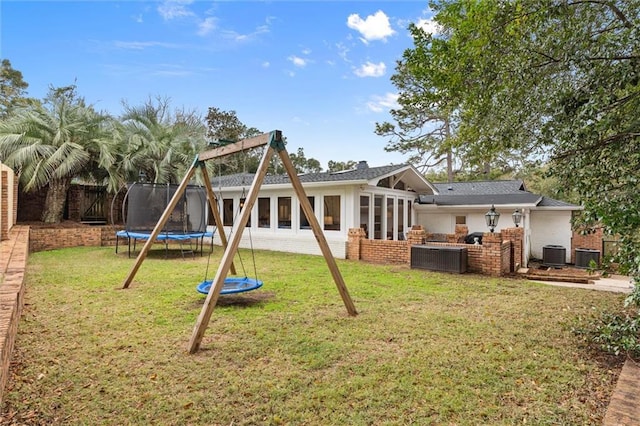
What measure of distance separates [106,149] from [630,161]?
44.9 ft

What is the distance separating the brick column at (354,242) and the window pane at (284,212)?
262cm

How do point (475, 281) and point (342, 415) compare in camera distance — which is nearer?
point (342, 415)

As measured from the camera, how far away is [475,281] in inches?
291

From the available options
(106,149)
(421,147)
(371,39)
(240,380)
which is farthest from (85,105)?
(421,147)

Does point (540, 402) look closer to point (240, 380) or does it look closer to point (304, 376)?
point (304, 376)

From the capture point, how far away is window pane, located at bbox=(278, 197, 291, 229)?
40.0 feet

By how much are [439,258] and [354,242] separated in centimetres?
270

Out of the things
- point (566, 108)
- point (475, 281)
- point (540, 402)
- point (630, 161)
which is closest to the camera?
point (540, 402)

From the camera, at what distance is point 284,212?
12.3 meters

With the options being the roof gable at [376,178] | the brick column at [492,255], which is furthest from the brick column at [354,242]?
the brick column at [492,255]

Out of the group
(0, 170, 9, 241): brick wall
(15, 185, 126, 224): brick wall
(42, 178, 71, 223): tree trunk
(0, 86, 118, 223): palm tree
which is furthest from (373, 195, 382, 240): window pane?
(42, 178, 71, 223): tree trunk

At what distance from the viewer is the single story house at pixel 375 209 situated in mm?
10891

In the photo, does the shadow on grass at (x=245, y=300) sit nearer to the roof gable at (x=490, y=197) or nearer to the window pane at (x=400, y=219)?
the window pane at (x=400, y=219)

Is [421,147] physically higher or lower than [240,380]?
higher
